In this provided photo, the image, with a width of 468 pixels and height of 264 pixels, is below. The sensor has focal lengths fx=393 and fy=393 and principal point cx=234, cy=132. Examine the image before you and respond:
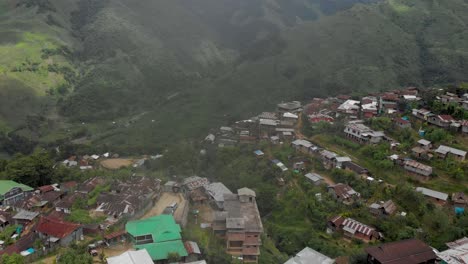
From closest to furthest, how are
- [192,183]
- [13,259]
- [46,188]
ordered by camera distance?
[13,259] < [46,188] < [192,183]

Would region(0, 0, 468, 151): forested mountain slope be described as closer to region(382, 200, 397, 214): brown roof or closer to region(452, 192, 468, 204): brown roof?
region(382, 200, 397, 214): brown roof

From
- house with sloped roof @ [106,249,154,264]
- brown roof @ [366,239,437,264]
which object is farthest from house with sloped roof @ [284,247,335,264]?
house with sloped roof @ [106,249,154,264]

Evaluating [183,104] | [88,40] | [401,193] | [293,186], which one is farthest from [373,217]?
[88,40]

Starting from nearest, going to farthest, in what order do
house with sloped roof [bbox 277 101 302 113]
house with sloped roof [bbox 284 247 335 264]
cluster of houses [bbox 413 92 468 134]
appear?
house with sloped roof [bbox 284 247 335 264], cluster of houses [bbox 413 92 468 134], house with sloped roof [bbox 277 101 302 113]

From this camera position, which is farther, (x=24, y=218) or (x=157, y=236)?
(x=24, y=218)

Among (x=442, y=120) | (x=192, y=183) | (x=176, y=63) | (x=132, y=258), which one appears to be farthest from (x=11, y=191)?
(x=176, y=63)

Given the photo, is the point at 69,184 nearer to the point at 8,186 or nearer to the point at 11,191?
the point at 11,191
